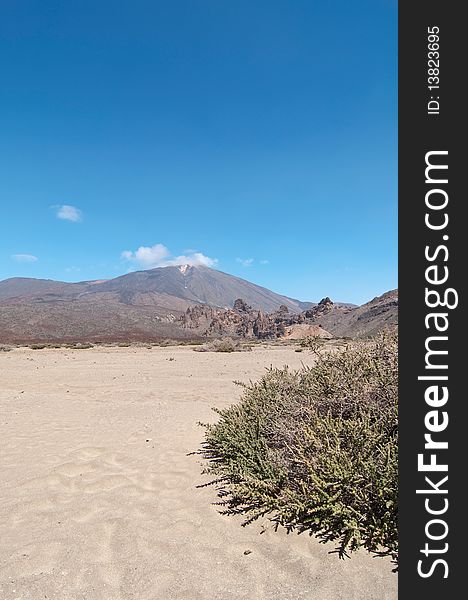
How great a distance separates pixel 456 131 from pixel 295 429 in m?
2.82

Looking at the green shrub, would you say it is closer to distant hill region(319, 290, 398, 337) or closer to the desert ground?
the desert ground

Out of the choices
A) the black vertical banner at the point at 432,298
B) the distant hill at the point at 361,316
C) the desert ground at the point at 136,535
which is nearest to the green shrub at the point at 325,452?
the desert ground at the point at 136,535

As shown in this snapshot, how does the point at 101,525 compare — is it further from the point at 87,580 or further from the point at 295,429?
the point at 295,429

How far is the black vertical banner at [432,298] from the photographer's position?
2199mm

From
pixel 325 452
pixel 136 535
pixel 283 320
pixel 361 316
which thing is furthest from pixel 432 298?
pixel 361 316

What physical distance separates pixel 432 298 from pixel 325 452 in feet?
5.97

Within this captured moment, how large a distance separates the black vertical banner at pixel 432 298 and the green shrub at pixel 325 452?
72 cm

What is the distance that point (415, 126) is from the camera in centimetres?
234

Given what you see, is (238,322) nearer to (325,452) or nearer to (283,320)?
(283,320)

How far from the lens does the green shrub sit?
3.06m

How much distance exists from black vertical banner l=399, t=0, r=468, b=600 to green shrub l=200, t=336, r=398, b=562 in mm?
723

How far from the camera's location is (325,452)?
3.47m

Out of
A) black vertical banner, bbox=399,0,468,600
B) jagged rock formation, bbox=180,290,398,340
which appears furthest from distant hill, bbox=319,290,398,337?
black vertical banner, bbox=399,0,468,600

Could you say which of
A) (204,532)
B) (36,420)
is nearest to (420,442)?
(204,532)
